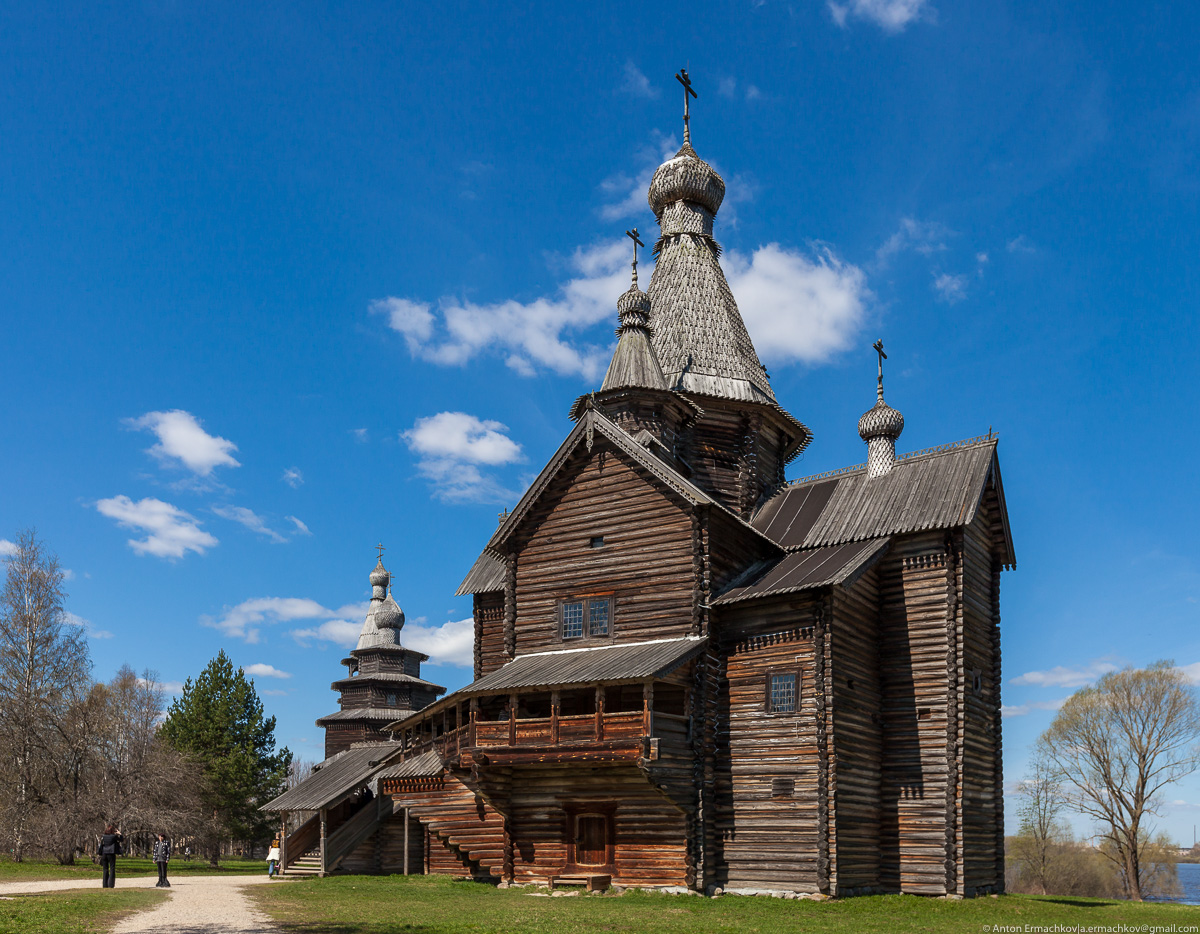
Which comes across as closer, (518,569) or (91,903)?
(91,903)

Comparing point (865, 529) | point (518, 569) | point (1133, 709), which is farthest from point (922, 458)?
point (1133, 709)

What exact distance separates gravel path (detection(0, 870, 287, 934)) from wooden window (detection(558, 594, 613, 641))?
10637 mm

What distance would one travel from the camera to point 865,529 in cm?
2936

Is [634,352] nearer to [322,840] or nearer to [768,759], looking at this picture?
[768,759]

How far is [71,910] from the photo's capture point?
18.2m

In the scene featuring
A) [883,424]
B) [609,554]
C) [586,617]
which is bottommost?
[586,617]

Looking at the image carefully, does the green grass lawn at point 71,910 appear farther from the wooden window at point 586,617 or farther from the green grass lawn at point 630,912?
the wooden window at point 586,617

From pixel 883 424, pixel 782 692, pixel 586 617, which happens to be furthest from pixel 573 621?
pixel 883 424

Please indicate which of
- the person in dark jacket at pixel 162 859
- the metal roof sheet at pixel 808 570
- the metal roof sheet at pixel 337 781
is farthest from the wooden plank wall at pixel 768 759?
the person in dark jacket at pixel 162 859

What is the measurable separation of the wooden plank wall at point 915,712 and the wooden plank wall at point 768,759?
140 inches

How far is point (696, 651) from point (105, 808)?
24.6 meters

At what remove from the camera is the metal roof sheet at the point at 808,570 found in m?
25.8

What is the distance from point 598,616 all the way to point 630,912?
31.8ft

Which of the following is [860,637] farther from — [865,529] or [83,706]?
[83,706]
